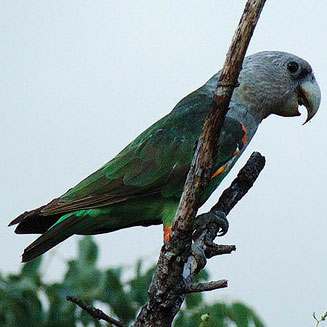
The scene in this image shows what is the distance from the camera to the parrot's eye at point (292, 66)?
5059mm

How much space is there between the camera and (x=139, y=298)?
4520 mm

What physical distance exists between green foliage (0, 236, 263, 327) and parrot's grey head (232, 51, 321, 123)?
1211 mm

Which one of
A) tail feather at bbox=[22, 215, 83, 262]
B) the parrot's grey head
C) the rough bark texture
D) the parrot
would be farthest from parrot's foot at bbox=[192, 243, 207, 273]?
the parrot's grey head

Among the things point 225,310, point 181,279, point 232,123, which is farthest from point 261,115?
point 181,279

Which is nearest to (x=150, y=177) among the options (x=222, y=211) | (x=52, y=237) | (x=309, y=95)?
(x=222, y=211)

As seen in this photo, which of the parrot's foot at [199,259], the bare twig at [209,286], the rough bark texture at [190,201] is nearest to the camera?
the rough bark texture at [190,201]

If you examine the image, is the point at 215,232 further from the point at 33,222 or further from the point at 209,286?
the point at 209,286

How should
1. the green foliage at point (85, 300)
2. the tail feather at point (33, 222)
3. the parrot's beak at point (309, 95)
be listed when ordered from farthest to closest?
the parrot's beak at point (309, 95) < the green foliage at point (85, 300) < the tail feather at point (33, 222)

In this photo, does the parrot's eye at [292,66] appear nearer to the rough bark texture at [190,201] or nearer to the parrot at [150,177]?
the parrot at [150,177]

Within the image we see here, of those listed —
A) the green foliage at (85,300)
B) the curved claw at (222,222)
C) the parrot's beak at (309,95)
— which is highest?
the parrot's beak at (309,95)

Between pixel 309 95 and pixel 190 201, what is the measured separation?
2632 mm

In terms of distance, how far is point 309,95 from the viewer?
16.4 ft

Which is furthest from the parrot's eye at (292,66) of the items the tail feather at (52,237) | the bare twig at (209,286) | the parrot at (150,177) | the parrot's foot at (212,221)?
the bare twig at (209,286)

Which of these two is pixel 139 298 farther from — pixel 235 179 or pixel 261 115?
pixel 261 115
